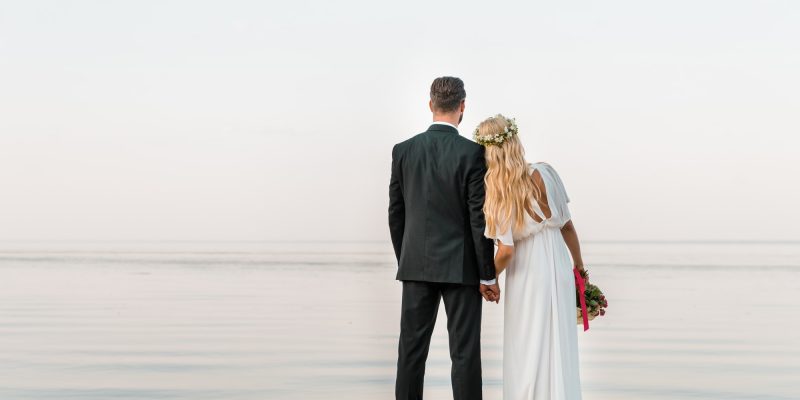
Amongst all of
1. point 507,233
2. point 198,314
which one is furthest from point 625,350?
point 198,314

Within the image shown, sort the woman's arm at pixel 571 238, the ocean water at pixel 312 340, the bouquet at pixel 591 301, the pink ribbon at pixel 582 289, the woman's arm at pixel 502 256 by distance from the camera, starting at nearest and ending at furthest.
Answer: the woman's arm at pixel 502 256 < the woman's arm at pixel 571 238 < the pink ribbon at pixel 582 289 < the bouquet at pixel 591 301 < the ocean water at pixel 312 340

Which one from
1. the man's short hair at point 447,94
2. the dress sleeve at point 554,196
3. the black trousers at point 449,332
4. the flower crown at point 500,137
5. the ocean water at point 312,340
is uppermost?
the man's short hair at point 447,94

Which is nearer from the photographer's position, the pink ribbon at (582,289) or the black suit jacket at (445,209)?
the black suit jacket at (445,209)

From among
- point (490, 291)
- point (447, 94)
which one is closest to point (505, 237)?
point (490, 291)

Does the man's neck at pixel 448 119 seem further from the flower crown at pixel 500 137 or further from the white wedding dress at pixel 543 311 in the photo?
the white wedding dress at pixel 543 311

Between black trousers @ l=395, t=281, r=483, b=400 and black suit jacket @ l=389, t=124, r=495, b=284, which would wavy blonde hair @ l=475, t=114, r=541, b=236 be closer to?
black suit jacket @ l=389, t=124, r=495, b=284

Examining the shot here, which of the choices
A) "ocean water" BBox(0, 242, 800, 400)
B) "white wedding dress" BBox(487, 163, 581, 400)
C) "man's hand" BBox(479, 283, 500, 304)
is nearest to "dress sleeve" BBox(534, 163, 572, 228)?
"white wedding dress" BBox(487, 163, 581, 400)

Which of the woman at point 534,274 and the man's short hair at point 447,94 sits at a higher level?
the man's short hair at point 447,94

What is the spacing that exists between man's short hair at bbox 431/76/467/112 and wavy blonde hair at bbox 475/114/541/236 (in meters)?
0.18

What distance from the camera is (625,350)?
8.27 m

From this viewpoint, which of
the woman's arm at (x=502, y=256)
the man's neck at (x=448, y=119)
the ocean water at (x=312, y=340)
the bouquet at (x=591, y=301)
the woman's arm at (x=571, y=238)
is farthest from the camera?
the ocean water at (x=312, y=340)

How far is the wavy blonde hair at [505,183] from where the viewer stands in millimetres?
4859

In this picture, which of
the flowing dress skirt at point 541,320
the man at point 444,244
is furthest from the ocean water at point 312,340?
the man at point 444,244

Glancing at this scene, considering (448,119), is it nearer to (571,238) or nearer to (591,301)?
(571,238)
